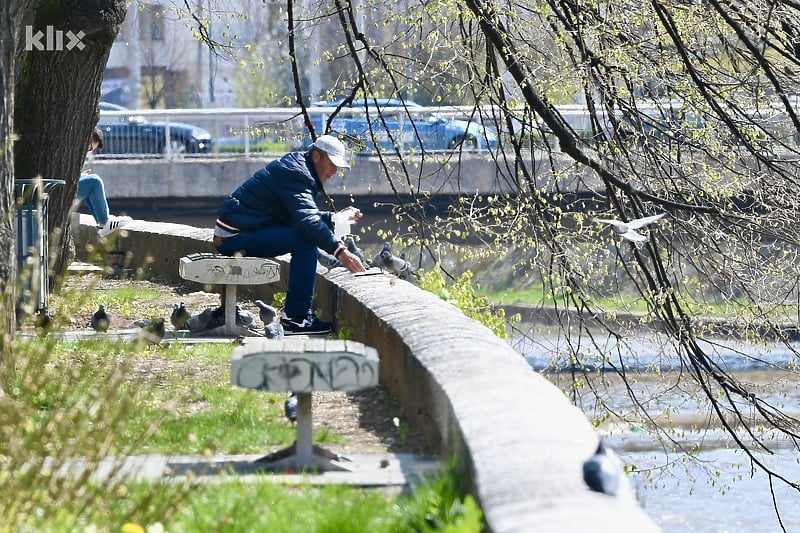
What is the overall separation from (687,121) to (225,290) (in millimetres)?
3574

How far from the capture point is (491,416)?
4.40 metres

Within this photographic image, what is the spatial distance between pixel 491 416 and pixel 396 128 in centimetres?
1608

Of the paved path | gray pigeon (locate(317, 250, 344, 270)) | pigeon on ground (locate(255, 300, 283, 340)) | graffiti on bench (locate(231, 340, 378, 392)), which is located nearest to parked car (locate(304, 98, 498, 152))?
gray pigeon (locate(317, 250, 344, 270))

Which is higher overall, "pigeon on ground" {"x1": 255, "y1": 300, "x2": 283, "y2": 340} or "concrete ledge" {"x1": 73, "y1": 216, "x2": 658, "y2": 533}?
"concrete ledge" {"x1": 73, "y1": 216, "x2": 658, "y2": 533}

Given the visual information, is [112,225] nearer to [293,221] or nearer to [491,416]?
[293,221]

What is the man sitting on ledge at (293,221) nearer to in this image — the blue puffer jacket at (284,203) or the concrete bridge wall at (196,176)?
the blue puffer jacket at (284,203)

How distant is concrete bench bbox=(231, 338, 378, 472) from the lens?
16.3ft

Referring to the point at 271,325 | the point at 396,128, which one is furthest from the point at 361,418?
the point at 396,128

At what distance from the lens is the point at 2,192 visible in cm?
637

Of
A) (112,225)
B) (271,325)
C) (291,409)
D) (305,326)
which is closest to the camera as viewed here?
(291,409)

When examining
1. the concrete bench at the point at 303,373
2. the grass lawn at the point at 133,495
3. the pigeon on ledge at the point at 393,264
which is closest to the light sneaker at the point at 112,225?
the pigeon on ledge at the point at 393,264

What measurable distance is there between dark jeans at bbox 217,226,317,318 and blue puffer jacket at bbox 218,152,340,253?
0.38 feet

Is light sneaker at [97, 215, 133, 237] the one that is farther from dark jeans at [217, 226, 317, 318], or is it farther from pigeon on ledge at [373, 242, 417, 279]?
pigeon on ledge at [373, 242, 417, 279]

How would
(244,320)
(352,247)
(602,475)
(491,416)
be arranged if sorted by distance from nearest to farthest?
(602,475)
(491,416)
(244,320)
(352,247)
